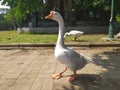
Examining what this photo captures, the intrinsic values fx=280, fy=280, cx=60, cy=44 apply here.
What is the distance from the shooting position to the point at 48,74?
281 inches

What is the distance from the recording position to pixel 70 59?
6.25 metres

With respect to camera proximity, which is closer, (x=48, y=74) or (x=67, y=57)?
(x=67, y=57)

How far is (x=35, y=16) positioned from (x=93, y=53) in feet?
47.1

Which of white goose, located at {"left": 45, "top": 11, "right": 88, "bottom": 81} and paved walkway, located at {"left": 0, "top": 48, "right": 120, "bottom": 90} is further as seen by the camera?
white goose, located at {"left": 45, "top": 11, "right": 88, "bottom": 81}

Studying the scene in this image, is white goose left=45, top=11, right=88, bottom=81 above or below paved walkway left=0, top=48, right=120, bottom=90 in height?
above

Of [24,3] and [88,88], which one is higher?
[24,3]

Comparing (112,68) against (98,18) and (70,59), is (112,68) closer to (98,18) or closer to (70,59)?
(70,59)

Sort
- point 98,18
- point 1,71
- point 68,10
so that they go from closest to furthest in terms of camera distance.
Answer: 1. point 1,71
2. point 68,10
3. point 98,18

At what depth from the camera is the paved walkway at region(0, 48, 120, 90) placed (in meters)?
6.01

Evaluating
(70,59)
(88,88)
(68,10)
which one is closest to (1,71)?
(70,59)

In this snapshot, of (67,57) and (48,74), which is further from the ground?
(67,57)

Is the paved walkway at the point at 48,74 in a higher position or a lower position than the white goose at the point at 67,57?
lower

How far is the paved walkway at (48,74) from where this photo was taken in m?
6.01

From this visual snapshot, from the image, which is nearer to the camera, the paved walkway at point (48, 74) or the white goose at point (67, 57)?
the paved walkway at point (48, 74)
